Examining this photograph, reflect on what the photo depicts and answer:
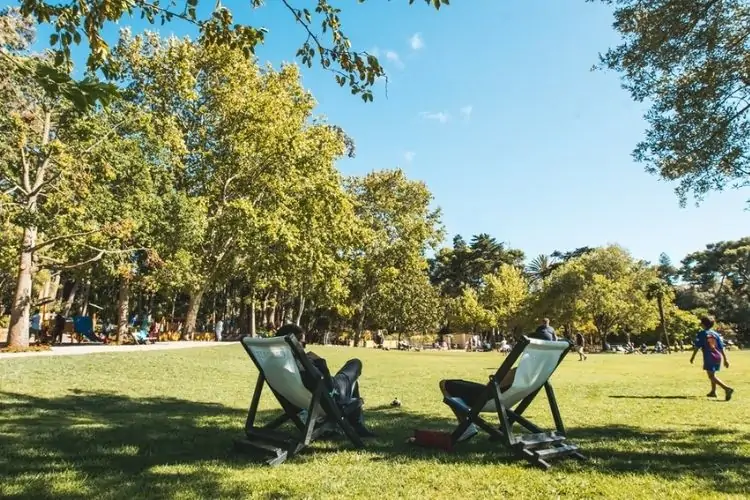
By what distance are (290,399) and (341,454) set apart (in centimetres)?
78

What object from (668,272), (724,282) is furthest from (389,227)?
(668,272)

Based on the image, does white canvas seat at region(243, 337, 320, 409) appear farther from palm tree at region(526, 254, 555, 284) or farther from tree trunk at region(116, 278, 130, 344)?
palm tree at region(526, 254, 555, 284)

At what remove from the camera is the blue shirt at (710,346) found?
1105 cm

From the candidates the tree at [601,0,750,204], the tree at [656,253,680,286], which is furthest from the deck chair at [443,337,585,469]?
the tree at [656,253,680,286]

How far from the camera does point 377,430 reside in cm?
649

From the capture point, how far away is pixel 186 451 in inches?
203

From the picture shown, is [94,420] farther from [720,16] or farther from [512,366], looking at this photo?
[720,16]

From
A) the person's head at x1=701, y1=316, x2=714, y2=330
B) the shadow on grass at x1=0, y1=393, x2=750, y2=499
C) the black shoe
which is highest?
the person's head at x1=701, y1=316, x2=714, y2=330

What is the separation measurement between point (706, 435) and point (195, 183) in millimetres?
29198

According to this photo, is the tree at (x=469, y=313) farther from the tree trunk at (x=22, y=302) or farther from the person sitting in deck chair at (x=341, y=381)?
the person sitting in deck chair at (x=341, y=381)

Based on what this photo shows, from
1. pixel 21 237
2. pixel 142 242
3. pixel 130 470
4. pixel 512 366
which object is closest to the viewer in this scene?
pixel 130 470

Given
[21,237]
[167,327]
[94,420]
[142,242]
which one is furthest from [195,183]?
[94,420]

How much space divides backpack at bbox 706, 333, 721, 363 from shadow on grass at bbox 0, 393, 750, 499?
4.83 meters

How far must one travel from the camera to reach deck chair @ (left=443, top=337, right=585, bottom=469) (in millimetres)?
4922
